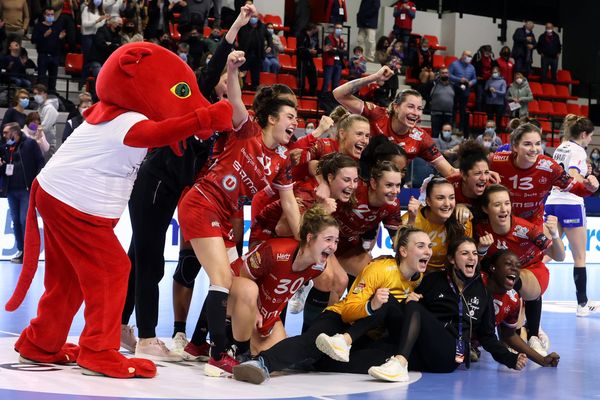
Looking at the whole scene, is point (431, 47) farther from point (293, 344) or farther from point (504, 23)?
point (293, 344)

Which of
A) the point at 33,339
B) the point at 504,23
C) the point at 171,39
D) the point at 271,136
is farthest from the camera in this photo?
the point at 504,23

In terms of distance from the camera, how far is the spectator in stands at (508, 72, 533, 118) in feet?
70.7

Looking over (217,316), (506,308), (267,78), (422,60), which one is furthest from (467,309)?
(422,60)

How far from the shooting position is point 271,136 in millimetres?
6023

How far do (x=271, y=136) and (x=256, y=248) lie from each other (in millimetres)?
734

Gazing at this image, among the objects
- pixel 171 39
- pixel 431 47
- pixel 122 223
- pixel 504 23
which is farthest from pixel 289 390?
pixel 504 23

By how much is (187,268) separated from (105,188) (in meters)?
1.27

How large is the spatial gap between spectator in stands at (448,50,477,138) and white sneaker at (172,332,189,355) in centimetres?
1406

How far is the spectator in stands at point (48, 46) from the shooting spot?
16172 millimetres

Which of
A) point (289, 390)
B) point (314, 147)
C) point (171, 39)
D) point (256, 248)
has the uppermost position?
point (171, 39)

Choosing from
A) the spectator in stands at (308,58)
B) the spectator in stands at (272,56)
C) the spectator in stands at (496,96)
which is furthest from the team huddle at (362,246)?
the spectator in stands at (496,96)

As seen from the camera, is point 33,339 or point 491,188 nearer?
point 33,339

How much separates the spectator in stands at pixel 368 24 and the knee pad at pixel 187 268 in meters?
15.6

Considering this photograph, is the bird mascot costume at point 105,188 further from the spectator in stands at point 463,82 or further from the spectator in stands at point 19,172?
the spectator in stands at point 463,82
